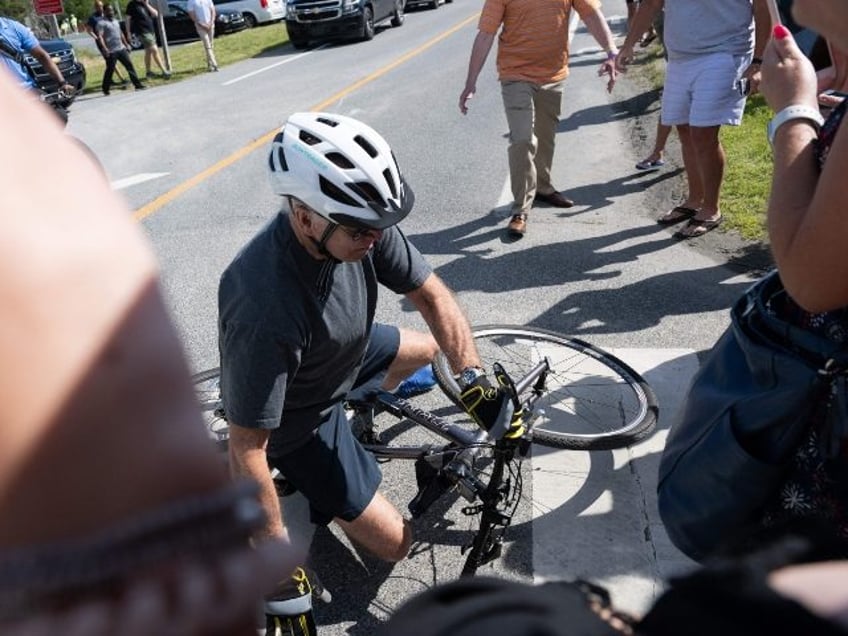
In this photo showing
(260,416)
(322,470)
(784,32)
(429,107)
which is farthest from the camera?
(429,107)

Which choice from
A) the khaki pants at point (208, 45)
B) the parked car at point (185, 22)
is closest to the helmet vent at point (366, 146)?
the khaki pants at point (208, 45)

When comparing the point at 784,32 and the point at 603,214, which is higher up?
the point at 784,32

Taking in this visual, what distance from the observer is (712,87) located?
17.9 feet

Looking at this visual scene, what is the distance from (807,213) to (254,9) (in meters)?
25.1

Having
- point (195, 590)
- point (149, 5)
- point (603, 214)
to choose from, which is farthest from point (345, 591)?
point (149, 5)

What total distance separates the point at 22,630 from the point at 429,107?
36.4 ft

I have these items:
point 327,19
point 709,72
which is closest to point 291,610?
point 709,72

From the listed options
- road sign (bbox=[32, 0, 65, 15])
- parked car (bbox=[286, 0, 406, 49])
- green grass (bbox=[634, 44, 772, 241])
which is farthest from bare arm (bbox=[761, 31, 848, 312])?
road sign (bbox=[32, 0, 65, 15])

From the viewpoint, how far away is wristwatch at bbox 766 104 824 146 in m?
1.74

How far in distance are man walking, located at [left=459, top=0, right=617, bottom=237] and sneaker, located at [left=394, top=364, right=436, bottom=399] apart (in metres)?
2.31

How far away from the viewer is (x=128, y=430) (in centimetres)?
57

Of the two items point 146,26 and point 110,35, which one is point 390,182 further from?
point 146,26

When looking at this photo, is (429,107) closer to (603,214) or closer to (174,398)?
(603,214)

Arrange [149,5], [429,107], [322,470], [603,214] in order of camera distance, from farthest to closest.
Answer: [149,5] < [429,107] < [603,214] < [322,470]
